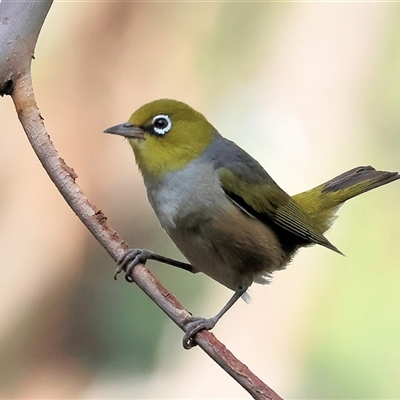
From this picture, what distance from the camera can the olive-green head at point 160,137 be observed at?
4.21 ft

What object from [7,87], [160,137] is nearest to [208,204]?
[160,137]

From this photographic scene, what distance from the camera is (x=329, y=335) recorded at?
207 centimetres

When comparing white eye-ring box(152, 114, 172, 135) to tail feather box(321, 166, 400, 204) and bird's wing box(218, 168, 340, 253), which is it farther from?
tail feather box(321, 166, 400, 204)

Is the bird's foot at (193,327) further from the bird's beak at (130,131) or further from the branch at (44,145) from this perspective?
the bird's beak at (130,131)

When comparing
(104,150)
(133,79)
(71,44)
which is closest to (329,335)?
(104,150)

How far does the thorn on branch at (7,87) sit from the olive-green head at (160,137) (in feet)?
0.85

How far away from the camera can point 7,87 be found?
102cm

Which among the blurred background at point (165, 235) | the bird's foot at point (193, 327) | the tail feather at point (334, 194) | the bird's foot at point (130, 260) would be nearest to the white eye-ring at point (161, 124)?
the bird's foot at point (130, 260)

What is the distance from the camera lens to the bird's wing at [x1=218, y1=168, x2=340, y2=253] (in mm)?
1389

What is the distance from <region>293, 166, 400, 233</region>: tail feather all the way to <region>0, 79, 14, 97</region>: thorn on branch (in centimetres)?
92

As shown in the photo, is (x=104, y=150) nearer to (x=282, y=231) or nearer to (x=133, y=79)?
(x=133, y=79)

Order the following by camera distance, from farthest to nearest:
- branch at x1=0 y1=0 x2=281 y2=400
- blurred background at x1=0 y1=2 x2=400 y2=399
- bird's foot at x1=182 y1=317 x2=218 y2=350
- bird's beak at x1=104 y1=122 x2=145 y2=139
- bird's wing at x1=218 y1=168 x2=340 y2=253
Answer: blurred background at x1=0 y1=2 x2=400 y2=399
bird's wing at x1=218 y1=168 x2=340 y2=253
bird's beak at x1=104 y1=122 x2=145 y2=139
bird's foot at x1=182 y1=317 x2=218 y2=350
branch at x1=0 y1=0 x2=281 y2=400

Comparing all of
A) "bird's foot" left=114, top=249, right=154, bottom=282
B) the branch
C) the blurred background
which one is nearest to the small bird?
"bird's foot" left=114, top=249, right=154, bottom=282

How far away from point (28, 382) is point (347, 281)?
3.86ft
